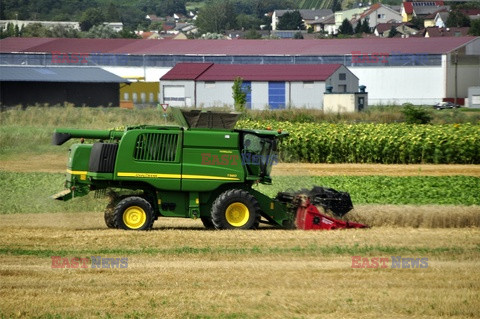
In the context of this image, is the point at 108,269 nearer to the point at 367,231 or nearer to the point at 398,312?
the point at 398,312

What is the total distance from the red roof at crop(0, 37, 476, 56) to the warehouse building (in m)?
10.9

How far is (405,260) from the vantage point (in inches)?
630

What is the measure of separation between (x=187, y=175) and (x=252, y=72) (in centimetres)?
5617

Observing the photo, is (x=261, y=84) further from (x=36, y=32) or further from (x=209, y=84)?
(x=36, y=32)

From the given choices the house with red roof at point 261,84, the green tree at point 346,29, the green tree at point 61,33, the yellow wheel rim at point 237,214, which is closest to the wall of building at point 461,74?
the house with red roof at point 261,84

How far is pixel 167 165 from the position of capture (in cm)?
1905

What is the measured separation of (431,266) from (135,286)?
199 inches

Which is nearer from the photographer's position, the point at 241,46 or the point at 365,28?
the point at 241,46

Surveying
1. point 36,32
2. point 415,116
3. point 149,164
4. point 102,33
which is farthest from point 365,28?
point 149,164

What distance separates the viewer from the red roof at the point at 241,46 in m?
82.4

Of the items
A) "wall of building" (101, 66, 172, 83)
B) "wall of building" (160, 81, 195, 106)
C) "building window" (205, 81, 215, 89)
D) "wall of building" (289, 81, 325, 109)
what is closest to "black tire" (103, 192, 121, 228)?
"wall of building" (289, 81, 325, 109)

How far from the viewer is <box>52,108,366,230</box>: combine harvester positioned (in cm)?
1903

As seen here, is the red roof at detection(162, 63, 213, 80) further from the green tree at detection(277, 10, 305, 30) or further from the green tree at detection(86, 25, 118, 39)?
the green tree at detection(277, 10, 305, 30)

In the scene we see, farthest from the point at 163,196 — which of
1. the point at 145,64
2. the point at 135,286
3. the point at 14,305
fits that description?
the point at 145,64
